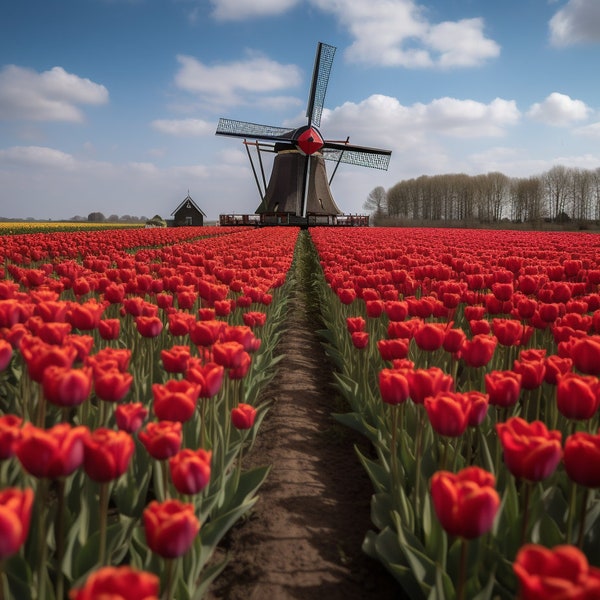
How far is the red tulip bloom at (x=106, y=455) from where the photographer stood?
1.41 m

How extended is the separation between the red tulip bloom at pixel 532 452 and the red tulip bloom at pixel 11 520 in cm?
124

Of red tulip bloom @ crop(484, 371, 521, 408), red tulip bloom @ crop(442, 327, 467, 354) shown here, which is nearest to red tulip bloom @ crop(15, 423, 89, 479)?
red tulip bloom @ crop(484, 371, 521, 408)

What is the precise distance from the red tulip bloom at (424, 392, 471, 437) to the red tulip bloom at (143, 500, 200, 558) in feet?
3.00

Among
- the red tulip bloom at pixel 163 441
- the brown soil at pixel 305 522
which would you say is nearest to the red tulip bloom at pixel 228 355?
the red tulip bloom at pixel 163 441

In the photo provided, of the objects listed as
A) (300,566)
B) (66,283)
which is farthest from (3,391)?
(300,566)

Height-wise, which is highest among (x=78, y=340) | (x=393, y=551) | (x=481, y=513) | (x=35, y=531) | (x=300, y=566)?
(x=78, y=340)

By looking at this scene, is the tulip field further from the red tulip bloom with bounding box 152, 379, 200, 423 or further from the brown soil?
the brown soil

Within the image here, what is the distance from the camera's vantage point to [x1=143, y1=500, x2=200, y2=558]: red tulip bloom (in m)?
1.24

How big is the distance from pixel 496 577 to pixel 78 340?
76.7 inches

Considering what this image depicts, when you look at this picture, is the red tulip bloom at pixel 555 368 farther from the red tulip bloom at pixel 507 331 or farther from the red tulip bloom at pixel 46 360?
the red tulip bloom at pixel 46 360

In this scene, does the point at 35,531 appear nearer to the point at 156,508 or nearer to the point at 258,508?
the point at 156,508

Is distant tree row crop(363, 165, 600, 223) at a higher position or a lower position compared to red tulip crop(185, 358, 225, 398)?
higher

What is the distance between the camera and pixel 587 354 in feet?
8.20

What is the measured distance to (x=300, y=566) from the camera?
2477 mm
